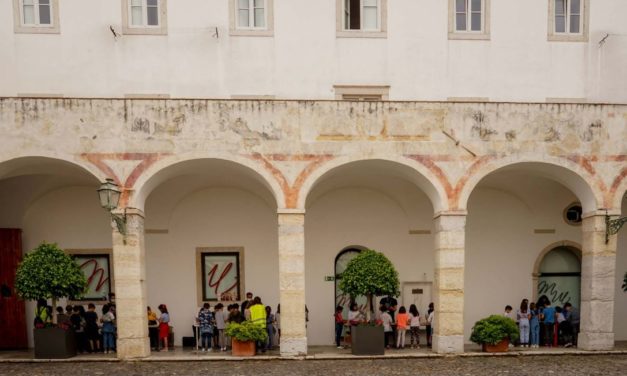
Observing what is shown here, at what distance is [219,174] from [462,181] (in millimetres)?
6062

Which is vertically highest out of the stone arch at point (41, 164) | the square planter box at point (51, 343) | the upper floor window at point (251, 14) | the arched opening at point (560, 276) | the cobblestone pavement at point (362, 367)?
the upper floor window at point (251, 14)

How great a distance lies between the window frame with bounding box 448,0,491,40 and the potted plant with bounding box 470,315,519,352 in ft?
25.5

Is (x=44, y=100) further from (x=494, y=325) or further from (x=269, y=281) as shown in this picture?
(x=494, y=325)

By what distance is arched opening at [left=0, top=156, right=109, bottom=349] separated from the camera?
44.6ft

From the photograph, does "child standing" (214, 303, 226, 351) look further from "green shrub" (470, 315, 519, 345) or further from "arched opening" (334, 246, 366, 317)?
"green shrub" (470, 315, 519, 345)

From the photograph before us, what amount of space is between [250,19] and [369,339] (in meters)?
9.04

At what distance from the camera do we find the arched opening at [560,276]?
1456cm

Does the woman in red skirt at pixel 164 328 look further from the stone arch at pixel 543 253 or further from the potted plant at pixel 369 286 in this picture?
the stone arch at pixel 543 253

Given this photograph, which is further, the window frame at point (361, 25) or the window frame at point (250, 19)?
the window frame at point (361, 25)

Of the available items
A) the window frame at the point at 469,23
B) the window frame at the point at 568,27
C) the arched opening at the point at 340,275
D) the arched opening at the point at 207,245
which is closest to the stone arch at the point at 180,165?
the arched opening at the point at 207,245

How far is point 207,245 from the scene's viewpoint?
46.7 feet

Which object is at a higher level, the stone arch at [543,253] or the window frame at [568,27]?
Answer: the window frame at [568,27]

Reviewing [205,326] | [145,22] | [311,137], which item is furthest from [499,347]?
[145,22]

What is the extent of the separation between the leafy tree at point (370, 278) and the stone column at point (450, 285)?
1.16m
